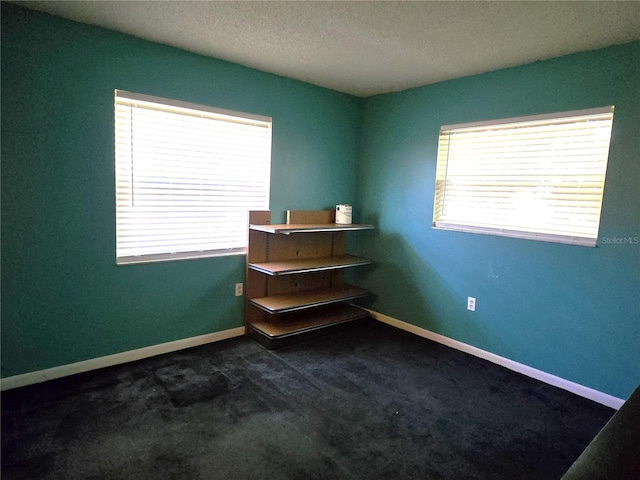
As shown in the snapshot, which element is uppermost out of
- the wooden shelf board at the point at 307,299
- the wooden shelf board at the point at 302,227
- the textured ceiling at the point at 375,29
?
the textured ceiling at the point at 375,29

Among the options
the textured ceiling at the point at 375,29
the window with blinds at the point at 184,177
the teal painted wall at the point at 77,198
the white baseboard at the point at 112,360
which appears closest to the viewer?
the textured ceiling at the point at 375,29

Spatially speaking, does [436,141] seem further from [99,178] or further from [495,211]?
[99,178]

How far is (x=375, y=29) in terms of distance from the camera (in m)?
2.37

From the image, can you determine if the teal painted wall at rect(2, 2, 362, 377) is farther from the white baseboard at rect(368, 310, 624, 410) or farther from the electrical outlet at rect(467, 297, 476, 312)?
the electrical outlet at rect(467, 297, 476, 312)

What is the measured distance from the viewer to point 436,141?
3477 millimetres

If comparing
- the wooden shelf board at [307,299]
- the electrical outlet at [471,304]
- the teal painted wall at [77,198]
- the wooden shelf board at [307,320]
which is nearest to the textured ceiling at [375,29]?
the teal painted wall at [77,198]

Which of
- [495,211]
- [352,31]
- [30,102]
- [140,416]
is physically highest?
[352,31]

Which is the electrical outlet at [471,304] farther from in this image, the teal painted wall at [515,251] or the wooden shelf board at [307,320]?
the wooden shelf board at [307,320]

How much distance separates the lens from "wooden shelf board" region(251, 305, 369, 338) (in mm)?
3270

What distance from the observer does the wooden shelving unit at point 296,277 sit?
3.27 m

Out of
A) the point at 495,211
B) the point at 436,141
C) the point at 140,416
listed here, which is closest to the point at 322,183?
the point at 436,141

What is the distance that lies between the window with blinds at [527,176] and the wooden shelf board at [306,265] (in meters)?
0.92

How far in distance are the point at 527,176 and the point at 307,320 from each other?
2.22 meters

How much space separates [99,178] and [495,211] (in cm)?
304
